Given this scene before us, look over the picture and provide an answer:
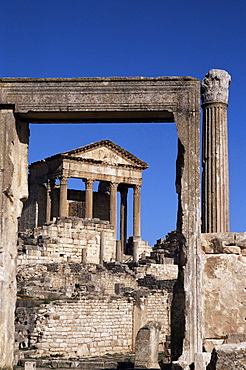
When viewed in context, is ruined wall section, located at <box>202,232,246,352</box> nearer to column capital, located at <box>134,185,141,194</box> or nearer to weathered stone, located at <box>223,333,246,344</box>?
weathered stone, located at <box>223,333,246,344</box>

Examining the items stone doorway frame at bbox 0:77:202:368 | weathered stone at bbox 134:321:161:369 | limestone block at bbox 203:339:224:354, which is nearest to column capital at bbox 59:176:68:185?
weathered stone at bbox 134:321:161:369

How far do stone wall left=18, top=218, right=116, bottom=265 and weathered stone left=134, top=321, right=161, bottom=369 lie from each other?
13.1 meters

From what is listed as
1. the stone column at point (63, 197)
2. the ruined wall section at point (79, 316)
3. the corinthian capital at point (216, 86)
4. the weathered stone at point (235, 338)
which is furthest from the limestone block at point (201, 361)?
the stone column at point (63, 197)

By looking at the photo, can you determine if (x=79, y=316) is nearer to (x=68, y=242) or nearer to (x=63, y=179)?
(x=68, y=242)

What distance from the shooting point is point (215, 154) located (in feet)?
39.1

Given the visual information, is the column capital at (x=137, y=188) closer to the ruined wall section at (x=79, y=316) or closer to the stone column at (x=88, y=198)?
the stone column at (x=88, y=198)

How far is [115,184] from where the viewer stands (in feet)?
143

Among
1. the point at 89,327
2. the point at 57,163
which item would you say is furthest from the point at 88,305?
the point at 57,163

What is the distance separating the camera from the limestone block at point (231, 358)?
756 cm

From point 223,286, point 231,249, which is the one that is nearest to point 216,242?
point 231,249

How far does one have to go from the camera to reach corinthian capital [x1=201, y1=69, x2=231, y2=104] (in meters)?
11.7

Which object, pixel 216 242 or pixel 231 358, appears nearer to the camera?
pixel 231 358

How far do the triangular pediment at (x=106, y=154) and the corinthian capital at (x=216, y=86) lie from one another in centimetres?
3000

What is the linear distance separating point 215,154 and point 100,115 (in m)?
2.27
